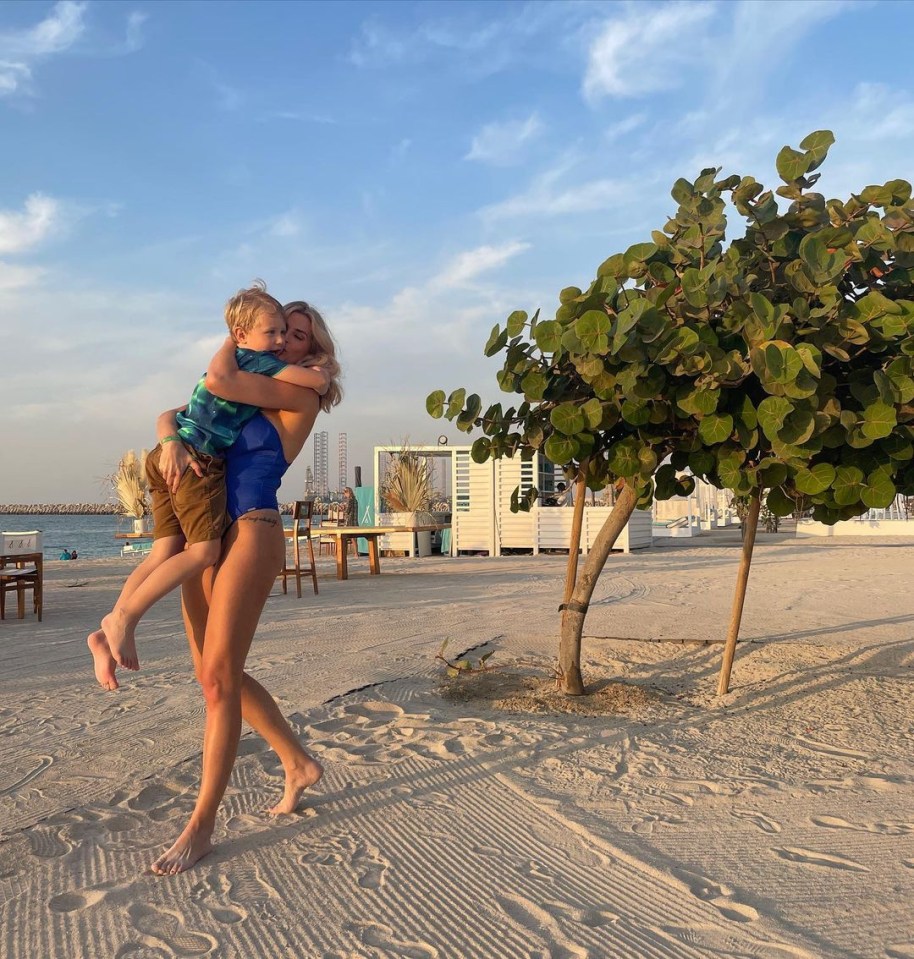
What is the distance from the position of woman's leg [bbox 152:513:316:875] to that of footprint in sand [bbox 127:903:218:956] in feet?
0.96

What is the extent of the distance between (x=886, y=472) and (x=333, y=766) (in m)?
2.52

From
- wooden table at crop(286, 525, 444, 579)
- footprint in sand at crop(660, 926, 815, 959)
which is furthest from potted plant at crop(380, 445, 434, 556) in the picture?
footprint in sand at crop(660, 926, 815, 959)

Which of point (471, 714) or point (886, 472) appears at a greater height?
point (886, 472)

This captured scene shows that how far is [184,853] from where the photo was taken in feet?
7.34

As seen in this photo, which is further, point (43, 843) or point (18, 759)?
point (18, 759)

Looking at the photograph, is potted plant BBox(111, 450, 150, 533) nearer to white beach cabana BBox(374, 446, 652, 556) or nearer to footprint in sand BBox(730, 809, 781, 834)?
white beach cabana BBox(374, 446, 652, 556)

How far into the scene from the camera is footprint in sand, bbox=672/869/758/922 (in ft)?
6.44

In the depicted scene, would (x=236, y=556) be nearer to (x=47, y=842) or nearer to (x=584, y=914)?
(x=47, y=842)

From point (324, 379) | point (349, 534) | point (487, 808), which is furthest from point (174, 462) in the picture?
point (349, 534)

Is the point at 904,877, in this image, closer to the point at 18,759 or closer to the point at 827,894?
the point at 827,894

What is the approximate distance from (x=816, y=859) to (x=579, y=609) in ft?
6.81

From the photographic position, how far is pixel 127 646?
224cm

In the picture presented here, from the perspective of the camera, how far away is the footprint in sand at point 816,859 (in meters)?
2.24

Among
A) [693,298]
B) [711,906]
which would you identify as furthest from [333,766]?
[693,298]
